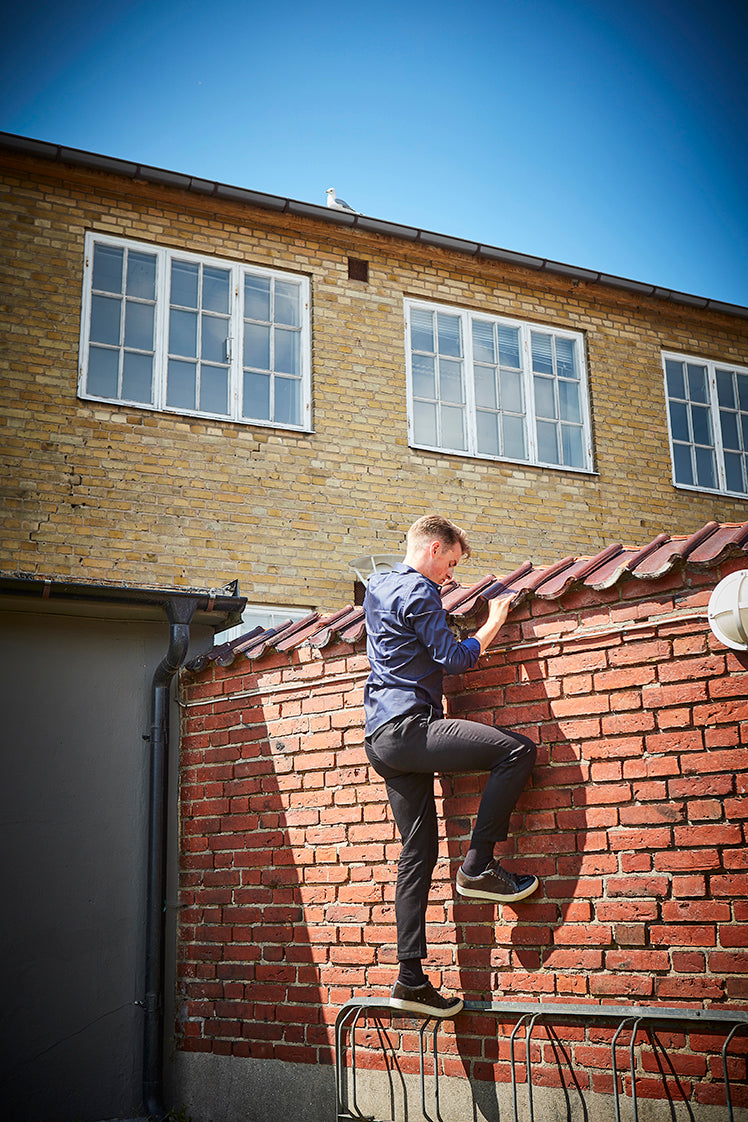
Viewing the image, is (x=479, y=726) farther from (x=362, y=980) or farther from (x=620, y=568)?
(x=362, y=980)

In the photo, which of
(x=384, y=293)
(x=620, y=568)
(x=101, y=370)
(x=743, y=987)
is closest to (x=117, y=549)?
(x=101, y=370)

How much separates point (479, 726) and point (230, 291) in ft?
23.1

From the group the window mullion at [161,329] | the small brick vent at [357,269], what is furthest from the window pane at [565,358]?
the window mullion at [161,329]

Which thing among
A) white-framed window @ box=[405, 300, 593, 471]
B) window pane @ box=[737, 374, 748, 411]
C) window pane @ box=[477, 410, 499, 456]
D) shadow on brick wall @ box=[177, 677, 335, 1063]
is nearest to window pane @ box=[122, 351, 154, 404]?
white-framed window @ box=[405, 300, 593, 471]

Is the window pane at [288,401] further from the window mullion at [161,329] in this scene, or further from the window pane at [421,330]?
the window pane at [421,330]

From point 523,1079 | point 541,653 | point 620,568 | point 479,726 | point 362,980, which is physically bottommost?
point 523,1079

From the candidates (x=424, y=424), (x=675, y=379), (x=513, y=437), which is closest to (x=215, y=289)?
(x=424, y=424)

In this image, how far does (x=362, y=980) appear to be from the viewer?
531cm

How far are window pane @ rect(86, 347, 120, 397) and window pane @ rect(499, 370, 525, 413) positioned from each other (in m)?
4.29

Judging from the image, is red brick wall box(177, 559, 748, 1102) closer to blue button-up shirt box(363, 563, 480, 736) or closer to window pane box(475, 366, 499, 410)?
blue button-up shirt box(363, 563, 480, 736)

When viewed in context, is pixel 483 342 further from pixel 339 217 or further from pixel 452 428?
pixel 339 217

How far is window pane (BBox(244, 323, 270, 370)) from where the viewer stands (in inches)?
415

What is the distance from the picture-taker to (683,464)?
12.9 m

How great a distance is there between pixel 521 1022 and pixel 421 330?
326 inches
